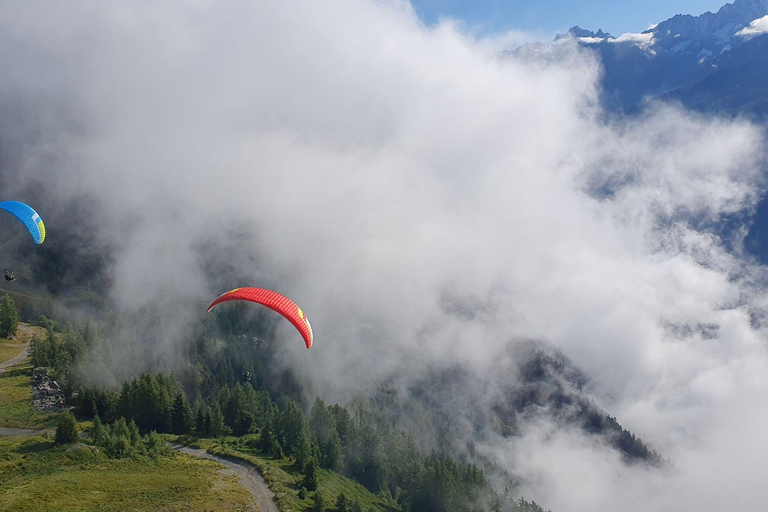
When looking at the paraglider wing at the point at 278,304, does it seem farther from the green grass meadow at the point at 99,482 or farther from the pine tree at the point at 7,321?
the pine tree at the point at 7,321

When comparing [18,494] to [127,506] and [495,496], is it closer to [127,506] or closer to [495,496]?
[127,506]

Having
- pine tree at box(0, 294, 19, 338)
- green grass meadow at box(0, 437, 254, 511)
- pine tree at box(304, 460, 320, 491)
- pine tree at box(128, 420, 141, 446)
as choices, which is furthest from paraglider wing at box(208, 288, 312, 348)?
pine tree at box(0, 294, 19, 338)

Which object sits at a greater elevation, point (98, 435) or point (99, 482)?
point (98, 435)

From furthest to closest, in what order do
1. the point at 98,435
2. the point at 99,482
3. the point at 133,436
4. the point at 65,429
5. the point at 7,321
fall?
the point at 7,321 < the point at 133,436 < the point at 98,435 < the point at 65,429 < the point at 99,482

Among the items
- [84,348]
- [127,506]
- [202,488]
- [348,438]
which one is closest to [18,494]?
[127,506]

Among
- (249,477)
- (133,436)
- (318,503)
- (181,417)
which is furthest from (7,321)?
(318,503)

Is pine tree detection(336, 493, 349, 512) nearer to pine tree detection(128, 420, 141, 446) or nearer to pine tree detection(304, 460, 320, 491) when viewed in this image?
pine tree detection(304, 460, 320, 491)

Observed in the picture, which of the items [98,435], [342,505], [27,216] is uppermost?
[27,216]

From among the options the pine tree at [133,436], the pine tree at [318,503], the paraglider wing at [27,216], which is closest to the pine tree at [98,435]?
the pine tree at [133,436]

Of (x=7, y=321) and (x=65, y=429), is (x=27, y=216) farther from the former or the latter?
(x=7, y=321)
